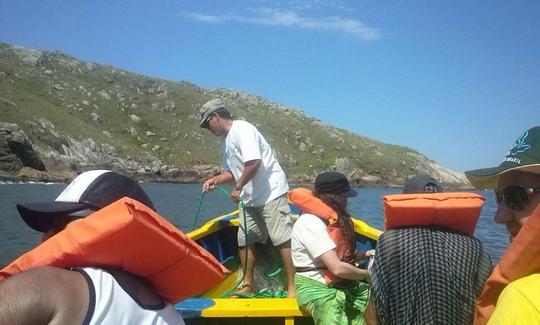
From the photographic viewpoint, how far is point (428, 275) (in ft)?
9.43

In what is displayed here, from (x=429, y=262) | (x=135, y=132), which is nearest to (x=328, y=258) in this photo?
(x=429, y=262)

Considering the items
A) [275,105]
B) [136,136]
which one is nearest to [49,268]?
[136,136]

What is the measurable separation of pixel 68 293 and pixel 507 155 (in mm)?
1694

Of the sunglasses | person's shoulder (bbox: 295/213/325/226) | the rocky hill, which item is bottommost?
the rocky hill

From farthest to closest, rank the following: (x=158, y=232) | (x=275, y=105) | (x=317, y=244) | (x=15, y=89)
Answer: (x=275, y=105), (x=15, y=89), (x=317, y=244), (x=158, y=232)

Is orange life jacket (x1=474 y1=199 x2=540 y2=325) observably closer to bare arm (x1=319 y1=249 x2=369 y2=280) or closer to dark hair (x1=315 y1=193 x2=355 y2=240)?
bare arm (x1=319 y1=249 x2=369 y2=280)

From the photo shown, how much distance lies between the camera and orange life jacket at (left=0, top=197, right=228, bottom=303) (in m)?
1.79

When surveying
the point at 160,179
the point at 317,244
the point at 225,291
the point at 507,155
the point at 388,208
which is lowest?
the point at 160,179

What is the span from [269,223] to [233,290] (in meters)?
0.99

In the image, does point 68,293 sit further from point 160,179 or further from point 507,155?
point 160,179

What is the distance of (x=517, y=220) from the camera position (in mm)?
2084

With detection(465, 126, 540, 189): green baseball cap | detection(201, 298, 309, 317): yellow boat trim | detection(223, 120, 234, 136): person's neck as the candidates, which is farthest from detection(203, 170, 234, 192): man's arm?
detection(465, 126, 540, 189): green baseball cap

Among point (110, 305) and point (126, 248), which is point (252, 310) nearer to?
point (126, 248)

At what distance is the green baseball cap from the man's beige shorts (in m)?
3.73
